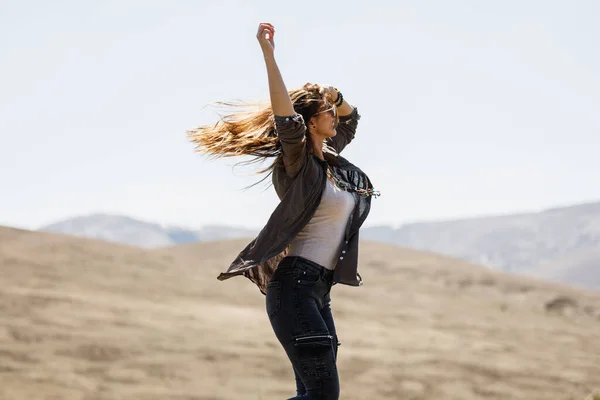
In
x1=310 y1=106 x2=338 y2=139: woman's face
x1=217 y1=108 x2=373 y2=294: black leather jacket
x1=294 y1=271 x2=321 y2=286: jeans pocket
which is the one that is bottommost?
x1=294 y1=271 x2=321 y2=286: jeans pocket

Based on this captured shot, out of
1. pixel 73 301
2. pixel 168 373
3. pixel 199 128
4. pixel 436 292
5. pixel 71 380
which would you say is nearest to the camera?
pixel 199 128

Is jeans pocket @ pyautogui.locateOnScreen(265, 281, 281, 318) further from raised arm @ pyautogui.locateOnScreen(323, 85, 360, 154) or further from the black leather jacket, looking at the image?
raised arm @ pyautogui.locateOnScreen(323, 85, 360, 154)

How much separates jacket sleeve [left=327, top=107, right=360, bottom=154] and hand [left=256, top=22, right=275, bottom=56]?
1.01m

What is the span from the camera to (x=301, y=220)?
135 inches

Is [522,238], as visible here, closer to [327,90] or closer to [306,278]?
[327,90]

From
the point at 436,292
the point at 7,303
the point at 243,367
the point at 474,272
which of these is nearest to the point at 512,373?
the point at 243,367

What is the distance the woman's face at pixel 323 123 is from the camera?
3611 mm

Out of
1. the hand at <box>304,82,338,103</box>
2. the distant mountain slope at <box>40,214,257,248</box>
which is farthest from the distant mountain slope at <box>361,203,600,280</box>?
the hand at <box>304,82,338,103</box>

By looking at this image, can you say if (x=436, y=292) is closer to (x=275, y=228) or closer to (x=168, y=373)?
(x=168, y=373)

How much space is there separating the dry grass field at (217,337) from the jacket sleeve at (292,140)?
4605 millimetres

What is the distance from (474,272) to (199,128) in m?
21.1

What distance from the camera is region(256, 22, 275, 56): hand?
3.28m

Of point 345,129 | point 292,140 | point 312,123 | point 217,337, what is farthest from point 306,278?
point 217,337

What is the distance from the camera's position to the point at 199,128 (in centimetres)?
375
